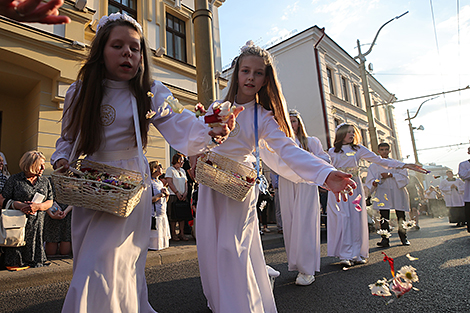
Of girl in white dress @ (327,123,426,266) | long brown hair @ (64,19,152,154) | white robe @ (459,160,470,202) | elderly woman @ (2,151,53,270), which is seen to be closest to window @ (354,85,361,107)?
white robe @ (459,160,470,202)

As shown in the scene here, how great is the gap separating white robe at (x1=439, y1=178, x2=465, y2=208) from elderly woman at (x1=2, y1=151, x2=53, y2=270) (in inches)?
538

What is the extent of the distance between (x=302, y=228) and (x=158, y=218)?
3355 millimetres

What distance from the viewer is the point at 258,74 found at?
255cm

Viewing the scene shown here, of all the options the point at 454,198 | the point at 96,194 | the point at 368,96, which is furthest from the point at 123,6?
the point at 454,198

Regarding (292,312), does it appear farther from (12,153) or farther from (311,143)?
(12,153)

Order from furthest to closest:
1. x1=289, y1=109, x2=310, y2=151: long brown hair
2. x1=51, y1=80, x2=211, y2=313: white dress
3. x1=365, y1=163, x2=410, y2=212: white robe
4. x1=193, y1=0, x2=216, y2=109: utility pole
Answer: x1=365, y1=163, x2=410, y2=212: white robe, x1=289, y1=109, x2=310, y2=151: long brown hair, x1=193, y1=0, x2=216, y2=109: utility pole, x1=51, y1=80, x2=211, y2=313: white dress

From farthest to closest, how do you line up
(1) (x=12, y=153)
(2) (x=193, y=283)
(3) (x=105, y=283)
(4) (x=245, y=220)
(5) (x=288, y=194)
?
(1) (x=12, y=153)
(5) (x=288, y=194)
(2) (x=193, y=283)
(4) (x=245, y=220)
(3) (x=105, y=283)

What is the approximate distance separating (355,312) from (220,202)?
1.50 metres

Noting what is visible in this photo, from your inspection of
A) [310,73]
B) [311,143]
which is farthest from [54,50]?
[310,73]

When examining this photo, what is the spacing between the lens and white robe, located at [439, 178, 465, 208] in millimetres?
11902

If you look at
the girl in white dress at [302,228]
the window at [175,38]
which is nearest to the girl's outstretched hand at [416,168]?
the girl in white dress at [302,228]

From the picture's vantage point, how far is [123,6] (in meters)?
10.1

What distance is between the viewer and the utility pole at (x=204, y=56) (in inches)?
124

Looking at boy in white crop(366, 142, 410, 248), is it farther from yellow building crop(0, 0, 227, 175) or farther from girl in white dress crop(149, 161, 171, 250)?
yellow building crop(0, 0, 227, 175)
